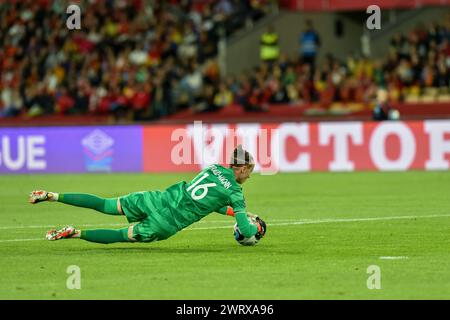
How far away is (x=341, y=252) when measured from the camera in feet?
44.5

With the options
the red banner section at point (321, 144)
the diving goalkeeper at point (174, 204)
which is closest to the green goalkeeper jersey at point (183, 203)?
the diving goalkeeper at point (174, 204)

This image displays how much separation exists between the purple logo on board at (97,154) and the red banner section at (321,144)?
1255 millimetres

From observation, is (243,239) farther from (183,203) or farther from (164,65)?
(164,65)

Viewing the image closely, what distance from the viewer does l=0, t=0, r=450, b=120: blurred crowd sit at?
3303 cm

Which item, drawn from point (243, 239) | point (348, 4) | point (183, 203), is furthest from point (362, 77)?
point (183, 203)

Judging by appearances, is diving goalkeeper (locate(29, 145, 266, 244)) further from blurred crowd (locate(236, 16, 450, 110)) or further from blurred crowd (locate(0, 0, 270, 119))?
blurred crowd (locate(0, 0, 270, 119))

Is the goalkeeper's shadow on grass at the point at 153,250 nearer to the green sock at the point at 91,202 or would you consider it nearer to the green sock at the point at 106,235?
the green sock at the point at 106,235

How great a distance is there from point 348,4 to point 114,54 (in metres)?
7.90

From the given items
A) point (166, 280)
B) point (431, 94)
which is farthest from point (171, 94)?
point (166, 280)

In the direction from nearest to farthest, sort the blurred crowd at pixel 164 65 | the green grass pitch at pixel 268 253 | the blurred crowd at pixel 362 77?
the green grass pitch at pixel 268 253
the blurred crowd at pixel 362 77
the blurred crowd at pixel 164 65

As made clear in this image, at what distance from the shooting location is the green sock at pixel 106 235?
13.5 metres

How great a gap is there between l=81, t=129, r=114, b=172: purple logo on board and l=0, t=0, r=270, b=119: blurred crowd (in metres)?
5.62

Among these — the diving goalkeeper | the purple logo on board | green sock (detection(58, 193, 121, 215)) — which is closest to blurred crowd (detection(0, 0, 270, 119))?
the purple logo on board

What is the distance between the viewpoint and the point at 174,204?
13.3m
